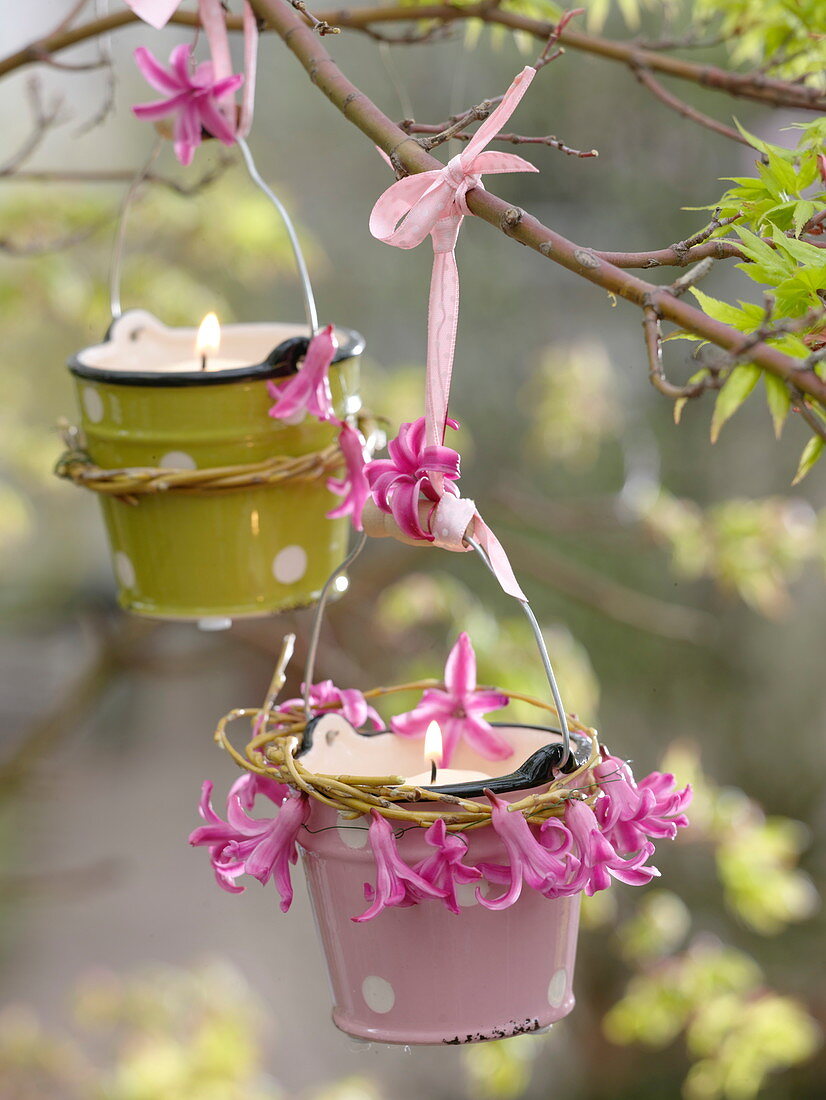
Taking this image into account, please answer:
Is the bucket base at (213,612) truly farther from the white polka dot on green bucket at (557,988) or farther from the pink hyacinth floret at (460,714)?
the white polka dot on green bucket at (557,988)

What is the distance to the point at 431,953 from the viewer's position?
1.44 ft

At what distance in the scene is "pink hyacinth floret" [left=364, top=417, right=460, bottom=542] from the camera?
0.42m

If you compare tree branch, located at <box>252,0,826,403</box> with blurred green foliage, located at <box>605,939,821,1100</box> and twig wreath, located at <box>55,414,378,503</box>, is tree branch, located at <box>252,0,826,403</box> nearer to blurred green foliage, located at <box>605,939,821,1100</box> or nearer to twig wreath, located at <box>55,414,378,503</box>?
twig wreath, located at <box>55,414,378,503</box>

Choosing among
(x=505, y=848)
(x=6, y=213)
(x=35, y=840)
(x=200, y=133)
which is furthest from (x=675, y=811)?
(x=35, y=840)

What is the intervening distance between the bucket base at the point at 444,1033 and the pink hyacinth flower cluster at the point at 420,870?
2.6 inches

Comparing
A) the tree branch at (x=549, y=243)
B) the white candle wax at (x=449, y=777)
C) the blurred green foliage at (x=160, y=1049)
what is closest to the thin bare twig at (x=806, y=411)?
the tree branch at (x=549, y=243)

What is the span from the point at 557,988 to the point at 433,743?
11 cm

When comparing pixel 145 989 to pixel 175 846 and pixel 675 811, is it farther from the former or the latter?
pixel 675 811

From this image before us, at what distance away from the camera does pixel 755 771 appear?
7.23ft

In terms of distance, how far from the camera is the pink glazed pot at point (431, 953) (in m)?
0.44

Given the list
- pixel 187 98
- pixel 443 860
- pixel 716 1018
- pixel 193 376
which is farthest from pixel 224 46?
pixel 716 1018

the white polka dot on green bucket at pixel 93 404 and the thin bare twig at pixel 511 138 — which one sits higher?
the thin bare twig at pixel 511 138

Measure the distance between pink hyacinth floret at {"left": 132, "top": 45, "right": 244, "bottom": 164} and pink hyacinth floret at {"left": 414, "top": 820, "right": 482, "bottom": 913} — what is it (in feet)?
0.96

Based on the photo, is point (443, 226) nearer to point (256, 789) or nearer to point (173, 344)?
point (256, 789)
